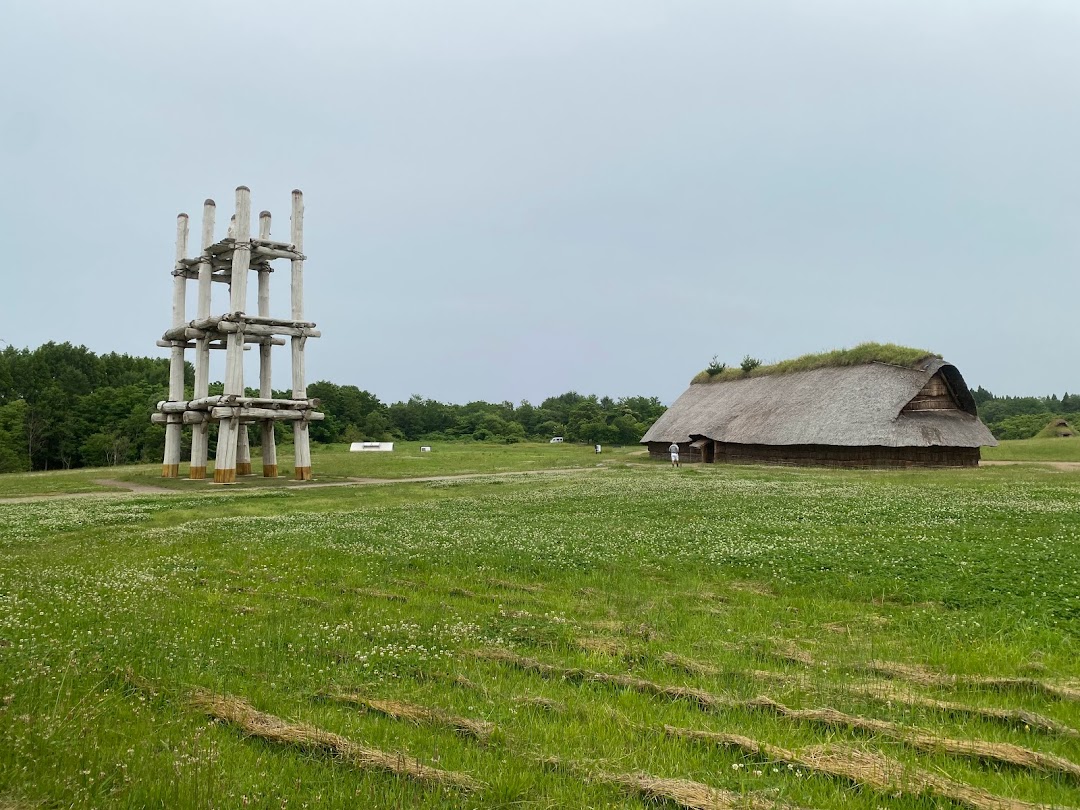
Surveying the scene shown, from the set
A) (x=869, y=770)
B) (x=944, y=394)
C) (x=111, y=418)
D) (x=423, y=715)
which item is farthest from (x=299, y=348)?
(x=111, y=418)

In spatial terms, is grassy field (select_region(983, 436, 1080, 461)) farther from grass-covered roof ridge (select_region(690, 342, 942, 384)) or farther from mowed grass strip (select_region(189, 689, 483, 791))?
mowed grass strip (select_region(189, 689, 483, 791))

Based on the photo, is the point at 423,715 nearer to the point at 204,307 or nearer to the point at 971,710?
the point at 971,710

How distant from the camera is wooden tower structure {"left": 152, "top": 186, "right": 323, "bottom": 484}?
48156 mm

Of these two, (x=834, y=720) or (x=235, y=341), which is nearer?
(x=834, y=720)

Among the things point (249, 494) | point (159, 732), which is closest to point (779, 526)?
point (159, 732)

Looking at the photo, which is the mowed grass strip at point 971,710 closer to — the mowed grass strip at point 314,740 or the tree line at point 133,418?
the mowed grass strip at point 314,740

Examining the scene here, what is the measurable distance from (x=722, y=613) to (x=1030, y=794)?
5553mm

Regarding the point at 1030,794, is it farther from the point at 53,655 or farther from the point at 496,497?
the point at 496,497

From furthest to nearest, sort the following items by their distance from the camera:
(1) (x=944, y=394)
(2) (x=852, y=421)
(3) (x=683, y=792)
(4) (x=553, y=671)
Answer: (1) (x=944, y=394)
(2) (x=852, y=421)
(4) (x=553, y=671)
(3) (x=683, y=792)

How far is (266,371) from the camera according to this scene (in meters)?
55.0

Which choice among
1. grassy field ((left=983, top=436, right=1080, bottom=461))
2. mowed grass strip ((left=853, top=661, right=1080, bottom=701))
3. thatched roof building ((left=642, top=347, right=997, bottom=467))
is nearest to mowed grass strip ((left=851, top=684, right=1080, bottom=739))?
mowed grass strip ((left=853, top=661, right=1080, bottom=701))

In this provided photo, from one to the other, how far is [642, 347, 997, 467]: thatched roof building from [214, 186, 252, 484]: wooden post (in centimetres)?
4283

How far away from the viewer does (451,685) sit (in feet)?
24.4

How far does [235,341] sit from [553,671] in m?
46.8
